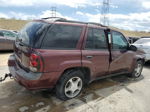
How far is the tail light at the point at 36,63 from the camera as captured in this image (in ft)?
10.1

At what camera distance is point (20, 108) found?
11.0ft

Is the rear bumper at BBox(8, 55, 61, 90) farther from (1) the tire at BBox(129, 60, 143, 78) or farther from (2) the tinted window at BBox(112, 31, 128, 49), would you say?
(1) the tire at BBox(129, 60, 143, 78)

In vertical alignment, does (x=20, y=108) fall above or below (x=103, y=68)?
below

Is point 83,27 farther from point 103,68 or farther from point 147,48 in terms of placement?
point 147,48

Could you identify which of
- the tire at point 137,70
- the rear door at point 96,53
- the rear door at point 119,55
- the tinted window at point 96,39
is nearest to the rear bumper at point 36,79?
the rear door at point 96,53

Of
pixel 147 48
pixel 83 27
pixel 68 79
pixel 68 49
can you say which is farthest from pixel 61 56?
pixel 147 48

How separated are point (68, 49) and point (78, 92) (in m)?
Answer: 1.20

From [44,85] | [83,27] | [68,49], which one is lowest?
[44,85]

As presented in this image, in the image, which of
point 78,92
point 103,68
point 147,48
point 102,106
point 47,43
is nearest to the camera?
point 47,43

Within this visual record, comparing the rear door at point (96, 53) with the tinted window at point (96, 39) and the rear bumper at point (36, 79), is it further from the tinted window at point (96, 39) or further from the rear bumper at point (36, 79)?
the rear bumper at point (36, 79)

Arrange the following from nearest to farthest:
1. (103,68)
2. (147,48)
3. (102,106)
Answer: (102,106) → (103,68) → (147,48)

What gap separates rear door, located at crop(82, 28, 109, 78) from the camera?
3814 mm

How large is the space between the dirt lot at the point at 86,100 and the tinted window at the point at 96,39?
4.12 feet

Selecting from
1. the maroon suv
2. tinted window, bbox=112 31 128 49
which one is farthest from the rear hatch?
tinted window, bbox=112 31 128 49
